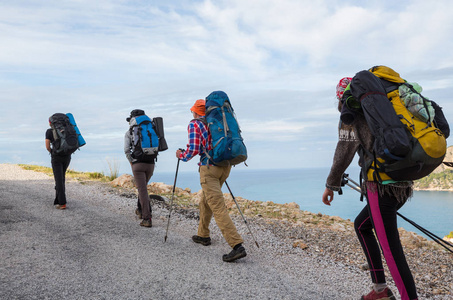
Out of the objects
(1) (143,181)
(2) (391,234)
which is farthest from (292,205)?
(2) (391,234)

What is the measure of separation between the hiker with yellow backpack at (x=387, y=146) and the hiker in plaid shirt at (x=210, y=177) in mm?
2403

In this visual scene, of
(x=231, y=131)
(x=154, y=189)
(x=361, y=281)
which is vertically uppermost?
(x=231, y=131)

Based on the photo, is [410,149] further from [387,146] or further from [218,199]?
[218,199]

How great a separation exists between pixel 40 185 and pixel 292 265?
1148 cm

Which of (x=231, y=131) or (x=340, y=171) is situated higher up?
(x=231, y=131)

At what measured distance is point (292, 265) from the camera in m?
5.82

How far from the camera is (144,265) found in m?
5.66

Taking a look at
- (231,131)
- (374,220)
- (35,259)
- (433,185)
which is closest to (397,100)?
(374,220)

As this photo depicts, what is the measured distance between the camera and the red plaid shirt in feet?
19.3

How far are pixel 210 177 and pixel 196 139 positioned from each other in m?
0.69

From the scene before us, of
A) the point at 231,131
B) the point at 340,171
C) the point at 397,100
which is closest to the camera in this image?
the point at 397,100

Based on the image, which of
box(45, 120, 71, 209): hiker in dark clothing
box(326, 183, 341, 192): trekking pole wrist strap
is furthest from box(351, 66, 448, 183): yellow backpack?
box(45, 120, 71, 209): hiker in dark clothing

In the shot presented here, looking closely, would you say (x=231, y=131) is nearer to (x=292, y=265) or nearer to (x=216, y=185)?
(x=216, y=185)

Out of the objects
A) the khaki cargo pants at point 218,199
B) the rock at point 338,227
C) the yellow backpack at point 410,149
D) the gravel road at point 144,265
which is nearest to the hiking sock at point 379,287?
the gravel road at point 144,265
